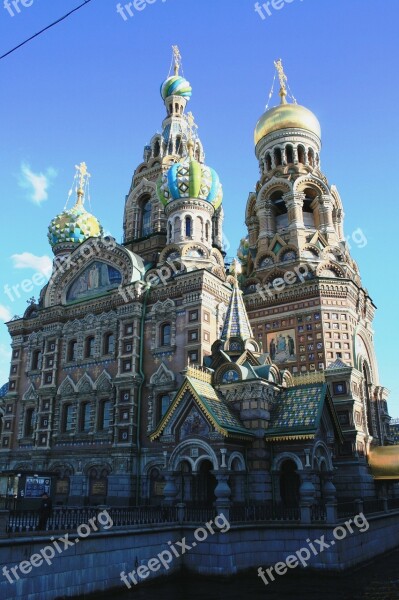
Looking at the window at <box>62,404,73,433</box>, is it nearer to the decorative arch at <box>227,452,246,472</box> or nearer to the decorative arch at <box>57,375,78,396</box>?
the decorative arch at <box>57,375,78,396</box>

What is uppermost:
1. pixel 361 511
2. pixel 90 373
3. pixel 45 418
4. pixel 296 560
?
pixel 90 373

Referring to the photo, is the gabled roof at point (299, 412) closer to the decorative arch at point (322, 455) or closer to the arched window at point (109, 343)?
the decorative arch at point (322, 455)

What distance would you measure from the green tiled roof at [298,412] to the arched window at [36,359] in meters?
17.1

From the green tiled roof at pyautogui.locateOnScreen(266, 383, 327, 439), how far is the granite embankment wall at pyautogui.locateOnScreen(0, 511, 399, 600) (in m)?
2.98

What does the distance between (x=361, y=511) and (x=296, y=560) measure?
3318mm

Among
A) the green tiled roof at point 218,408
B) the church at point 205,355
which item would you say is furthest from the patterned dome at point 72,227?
the green tiled roof at point 218,408

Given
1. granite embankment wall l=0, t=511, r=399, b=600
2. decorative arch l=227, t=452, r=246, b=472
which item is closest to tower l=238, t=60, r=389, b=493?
decorative arch l=227, t=452, r=246, b=472

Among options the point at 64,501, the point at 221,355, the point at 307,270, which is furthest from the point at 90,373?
the point at 307,270

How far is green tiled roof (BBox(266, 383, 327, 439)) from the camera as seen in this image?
1662 centimetres

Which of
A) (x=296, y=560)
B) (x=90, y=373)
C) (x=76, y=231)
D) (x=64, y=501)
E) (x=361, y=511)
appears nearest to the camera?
(x=296, y=560)

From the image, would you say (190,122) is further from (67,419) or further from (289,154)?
(67,419)

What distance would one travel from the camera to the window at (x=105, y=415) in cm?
2606

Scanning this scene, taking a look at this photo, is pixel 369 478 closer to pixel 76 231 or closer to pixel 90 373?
pixel 90 373

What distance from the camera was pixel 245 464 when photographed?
1698 centimetres
